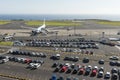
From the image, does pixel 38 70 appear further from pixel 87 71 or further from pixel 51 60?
pixel 87 71

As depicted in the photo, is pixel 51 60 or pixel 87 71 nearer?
pixel 87 71

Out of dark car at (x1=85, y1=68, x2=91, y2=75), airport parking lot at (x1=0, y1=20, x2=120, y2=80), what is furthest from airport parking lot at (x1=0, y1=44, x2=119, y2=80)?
dark car at (x1=85, y1=68, x2=91, y2=75)

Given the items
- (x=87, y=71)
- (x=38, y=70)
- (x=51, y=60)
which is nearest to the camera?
(x=87, y=71)

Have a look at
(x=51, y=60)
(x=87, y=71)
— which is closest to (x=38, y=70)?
(x=51, y=60)

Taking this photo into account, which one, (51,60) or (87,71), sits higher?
(87,71)

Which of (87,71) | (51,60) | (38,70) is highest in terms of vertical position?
(87,71)

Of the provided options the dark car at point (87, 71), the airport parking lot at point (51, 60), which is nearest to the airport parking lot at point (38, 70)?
the airport parking lot at point (51, 60)

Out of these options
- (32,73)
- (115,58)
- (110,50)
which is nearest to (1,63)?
(32,73)

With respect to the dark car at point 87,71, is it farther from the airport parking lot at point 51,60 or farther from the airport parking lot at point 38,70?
the airport parking lot at point 38,70

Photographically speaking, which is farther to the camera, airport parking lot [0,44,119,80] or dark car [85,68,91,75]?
dark car [85,68,91,75]

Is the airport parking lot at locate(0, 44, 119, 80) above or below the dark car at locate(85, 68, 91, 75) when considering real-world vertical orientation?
below

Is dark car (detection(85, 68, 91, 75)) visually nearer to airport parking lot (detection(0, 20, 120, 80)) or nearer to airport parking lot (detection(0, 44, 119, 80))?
airport parking lot (detection(0, 20, 120, 80))
